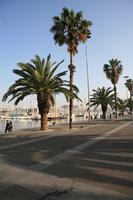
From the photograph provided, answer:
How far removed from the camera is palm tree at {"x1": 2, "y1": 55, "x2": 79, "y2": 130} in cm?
2083

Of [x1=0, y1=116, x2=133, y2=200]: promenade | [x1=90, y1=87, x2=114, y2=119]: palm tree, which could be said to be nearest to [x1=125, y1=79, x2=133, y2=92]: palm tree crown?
[x1=90, y1=87, x2=114, y2=119]: palm tree

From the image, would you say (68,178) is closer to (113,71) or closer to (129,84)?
(113,71)

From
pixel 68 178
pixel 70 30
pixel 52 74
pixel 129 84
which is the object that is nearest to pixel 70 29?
pixel 70 30

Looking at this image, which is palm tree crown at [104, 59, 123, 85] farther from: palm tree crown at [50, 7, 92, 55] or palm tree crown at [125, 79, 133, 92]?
palm tree crown at [125, 79, 133, 92]

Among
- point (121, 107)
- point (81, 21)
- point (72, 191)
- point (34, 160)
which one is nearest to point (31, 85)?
point (81, 21)

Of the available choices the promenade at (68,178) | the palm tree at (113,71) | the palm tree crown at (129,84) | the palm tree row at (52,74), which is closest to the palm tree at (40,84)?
the palm tree row at (52,74)

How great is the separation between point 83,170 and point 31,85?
15.4m

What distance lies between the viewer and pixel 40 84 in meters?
20.8

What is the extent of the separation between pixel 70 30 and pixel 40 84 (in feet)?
25.3

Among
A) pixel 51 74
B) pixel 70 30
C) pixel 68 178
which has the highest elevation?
pixel 70 30

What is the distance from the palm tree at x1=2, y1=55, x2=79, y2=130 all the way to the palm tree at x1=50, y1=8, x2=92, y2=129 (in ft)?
7.40

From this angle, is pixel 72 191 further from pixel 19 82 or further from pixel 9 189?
pixel 19 82

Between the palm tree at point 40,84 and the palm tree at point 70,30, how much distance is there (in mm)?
2255

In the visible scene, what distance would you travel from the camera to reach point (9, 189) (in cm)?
521
